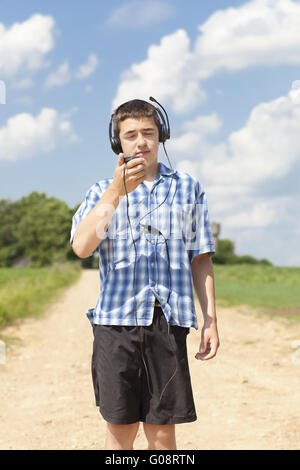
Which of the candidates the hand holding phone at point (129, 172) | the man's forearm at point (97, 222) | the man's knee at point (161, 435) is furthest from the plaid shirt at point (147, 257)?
the man's knee at point (161, 435)

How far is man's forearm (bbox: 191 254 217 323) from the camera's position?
2535 mm

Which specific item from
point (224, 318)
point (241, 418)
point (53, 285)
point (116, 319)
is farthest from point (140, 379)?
point (53, 285)

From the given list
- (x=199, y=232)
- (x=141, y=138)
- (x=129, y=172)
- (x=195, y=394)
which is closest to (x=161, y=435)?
(x=199, y=232)

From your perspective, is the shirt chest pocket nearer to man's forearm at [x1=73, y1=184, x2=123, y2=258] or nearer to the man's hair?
man's forearm at [x1=73, y1=184, x2=123, y2=258]

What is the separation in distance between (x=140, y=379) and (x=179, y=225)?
701mm

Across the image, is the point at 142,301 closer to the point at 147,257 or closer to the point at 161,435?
the point at 147,257

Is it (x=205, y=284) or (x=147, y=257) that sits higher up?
(x=147, y=257)

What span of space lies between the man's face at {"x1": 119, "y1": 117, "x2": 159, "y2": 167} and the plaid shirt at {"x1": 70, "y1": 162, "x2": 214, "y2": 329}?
151mm

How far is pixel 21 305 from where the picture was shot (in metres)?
11.6

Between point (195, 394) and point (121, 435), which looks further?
point (195, 394)

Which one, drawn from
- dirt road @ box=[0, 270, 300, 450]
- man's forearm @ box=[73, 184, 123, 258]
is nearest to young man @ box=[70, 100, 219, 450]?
man's forearm @ box=[73, 184, 123, 258]

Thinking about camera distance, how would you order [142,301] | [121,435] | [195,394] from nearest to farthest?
[142,301] → [121,435] → [195,394]

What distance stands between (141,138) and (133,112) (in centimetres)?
15

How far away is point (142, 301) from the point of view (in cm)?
241
